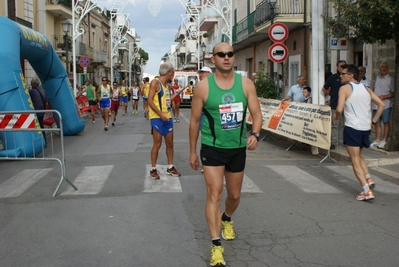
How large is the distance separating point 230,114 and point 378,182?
485 cm

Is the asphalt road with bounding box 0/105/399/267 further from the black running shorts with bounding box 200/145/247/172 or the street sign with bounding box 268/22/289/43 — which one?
the street sign with bounding box 268/22/289/43

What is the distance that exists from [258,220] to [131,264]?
192cm

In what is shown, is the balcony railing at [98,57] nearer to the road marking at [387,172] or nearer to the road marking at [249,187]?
the road marking at [387,172]

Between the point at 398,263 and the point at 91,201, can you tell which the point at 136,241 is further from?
the point at 398,263

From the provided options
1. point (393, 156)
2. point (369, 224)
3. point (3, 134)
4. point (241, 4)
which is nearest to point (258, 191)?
point (369, 224)

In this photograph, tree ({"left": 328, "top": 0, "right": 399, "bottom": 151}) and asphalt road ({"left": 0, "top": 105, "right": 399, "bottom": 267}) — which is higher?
tree ({"left": 328, "top": 0, "right": 399, "bottom": 151})

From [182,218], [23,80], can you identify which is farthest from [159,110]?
[23,80]

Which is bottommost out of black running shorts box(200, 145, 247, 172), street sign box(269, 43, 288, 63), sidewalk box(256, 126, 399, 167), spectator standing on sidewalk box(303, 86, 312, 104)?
sidewalk box(256, 126, 399, 167)

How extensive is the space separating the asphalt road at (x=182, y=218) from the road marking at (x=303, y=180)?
0.02m

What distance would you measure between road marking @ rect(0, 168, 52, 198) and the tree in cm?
651

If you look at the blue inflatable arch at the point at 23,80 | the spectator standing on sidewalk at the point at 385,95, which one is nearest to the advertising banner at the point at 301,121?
the spectator standing on sidewalk at the point at 385,95

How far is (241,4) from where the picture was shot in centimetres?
3875

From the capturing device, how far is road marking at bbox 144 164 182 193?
7738 mm

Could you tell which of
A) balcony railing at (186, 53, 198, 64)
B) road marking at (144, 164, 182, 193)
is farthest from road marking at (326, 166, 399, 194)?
balcony railing at (186, 53, 198, 64)
